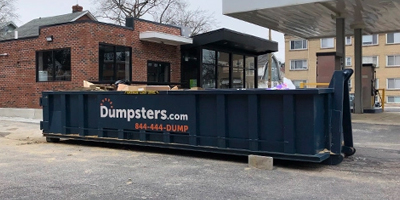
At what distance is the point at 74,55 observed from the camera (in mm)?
15891

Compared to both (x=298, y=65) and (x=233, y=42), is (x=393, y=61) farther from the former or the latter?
(x=233, y=42)

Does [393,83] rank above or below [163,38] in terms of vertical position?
below

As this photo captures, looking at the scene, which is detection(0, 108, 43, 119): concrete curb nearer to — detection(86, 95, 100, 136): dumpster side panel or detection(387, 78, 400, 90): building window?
detection(86, 95, 100, 136): dumpster side panel

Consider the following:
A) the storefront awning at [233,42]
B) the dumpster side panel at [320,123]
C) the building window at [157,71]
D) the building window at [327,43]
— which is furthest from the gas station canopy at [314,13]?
the building window at [327,43]

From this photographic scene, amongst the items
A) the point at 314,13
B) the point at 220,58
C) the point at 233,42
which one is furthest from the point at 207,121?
the point at 220,58

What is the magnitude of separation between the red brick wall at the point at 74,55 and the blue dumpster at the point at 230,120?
636 centimetres

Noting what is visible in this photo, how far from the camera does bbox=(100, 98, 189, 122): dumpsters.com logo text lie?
820 cm

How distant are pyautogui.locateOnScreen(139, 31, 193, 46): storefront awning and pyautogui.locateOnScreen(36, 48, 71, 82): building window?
3.52 meters

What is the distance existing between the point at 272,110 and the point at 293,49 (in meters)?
43.0

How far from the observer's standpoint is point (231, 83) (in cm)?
2214

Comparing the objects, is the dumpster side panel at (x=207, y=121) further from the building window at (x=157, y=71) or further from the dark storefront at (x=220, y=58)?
the dark storefront at (x=220, y=58)

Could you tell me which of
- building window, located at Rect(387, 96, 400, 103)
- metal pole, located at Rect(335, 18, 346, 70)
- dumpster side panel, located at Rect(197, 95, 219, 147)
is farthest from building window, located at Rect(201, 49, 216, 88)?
building window, located at Rect(387, 96, 400, 103)

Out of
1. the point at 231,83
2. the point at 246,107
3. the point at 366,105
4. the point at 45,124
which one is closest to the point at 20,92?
the point at 45,124

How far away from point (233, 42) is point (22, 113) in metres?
11.0
